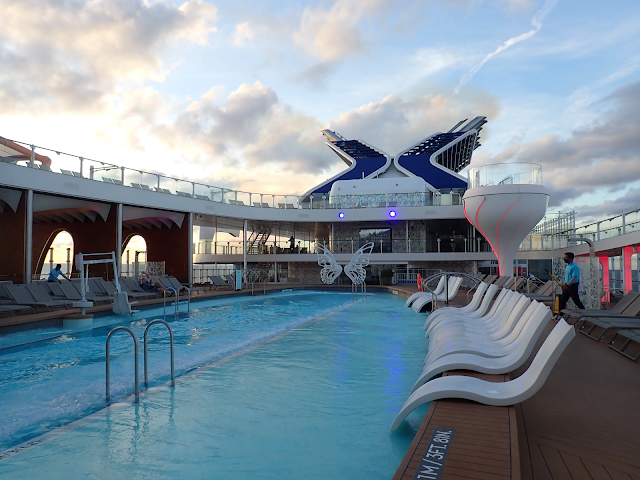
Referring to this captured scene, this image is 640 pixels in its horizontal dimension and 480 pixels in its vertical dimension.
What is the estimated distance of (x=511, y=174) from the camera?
16.9 m

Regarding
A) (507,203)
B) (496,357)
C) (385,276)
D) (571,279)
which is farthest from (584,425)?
(385,276)

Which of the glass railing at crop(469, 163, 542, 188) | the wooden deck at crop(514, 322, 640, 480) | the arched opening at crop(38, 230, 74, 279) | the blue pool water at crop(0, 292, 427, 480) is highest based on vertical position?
the glass railing at crop(469, 163, 542, 188)

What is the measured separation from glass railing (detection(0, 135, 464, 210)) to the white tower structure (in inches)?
328

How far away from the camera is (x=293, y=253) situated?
2753 cm

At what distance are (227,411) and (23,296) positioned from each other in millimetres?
9032

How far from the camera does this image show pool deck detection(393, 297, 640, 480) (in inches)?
88.3

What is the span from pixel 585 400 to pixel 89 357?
6763 millimetres

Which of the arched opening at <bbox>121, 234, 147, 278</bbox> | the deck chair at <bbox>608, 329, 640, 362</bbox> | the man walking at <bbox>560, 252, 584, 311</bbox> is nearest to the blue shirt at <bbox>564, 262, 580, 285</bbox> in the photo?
the man walking at <bbox>560, 252, 584, 311</bbox>

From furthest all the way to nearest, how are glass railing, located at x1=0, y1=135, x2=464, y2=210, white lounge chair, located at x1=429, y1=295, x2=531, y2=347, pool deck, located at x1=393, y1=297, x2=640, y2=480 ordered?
glass railing, located at x1=0, y1=135, x2=464, y2=210, white lounge chair, located at x1=429, y1=295, x2=531, y2=347, pool deck, located at x1=393, y1=297, x2=640, y2=480

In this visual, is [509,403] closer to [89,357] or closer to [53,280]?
[89,357]

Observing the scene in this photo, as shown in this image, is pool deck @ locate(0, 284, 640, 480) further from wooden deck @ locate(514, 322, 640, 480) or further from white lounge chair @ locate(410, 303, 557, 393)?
white lounge chair @ locate(410, 303, 557, 393)

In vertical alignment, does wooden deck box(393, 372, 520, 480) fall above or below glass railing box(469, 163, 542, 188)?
below

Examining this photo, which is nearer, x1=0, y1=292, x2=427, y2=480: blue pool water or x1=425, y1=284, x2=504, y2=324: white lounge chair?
x1=0, y1=292, x2=427, y2=480: blue pool water

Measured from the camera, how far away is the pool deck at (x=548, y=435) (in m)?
2.24
